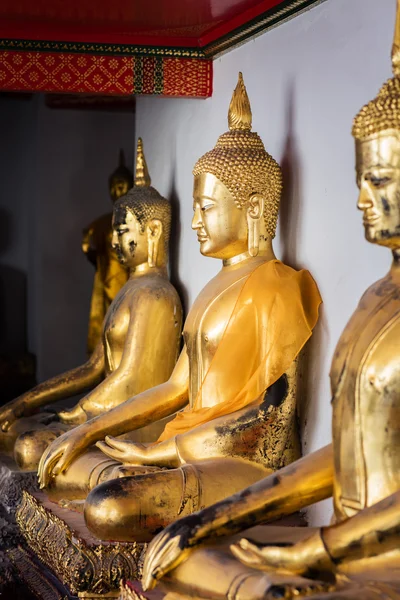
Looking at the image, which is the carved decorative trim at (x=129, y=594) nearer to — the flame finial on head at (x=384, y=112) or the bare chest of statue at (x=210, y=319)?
the bare chest of statue at (x=210, y=319)

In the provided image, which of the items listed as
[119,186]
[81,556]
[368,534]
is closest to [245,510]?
[368,534]

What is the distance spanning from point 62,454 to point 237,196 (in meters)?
1.15

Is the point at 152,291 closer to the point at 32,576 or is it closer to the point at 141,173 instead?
the point at 141,173

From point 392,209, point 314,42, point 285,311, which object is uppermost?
point 314,42

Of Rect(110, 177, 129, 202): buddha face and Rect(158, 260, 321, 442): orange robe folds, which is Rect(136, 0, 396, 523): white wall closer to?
Rect(158, 260, 321, 442): orange robe folds

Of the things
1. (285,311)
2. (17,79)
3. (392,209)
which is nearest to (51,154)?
(17,79)

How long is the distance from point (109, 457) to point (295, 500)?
1.36 meters

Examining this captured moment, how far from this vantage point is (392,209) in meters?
2.71

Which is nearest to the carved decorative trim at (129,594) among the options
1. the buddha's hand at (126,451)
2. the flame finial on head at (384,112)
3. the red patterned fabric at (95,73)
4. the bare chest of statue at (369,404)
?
the bare chest of statue at (369,404)

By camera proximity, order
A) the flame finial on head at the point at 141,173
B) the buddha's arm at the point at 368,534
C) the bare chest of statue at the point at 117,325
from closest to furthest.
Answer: the buddha's arm at the point at 368,534 < the bare chest of statue at the point at 117,325 < the flame finial on head at the point at 141,173

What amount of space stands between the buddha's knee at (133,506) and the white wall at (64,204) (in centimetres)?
440

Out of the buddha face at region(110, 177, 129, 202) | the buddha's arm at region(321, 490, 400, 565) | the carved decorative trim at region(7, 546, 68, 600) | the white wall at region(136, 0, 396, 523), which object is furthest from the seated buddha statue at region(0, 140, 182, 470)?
the buddha's arm at region(321, 490, 400, 565)

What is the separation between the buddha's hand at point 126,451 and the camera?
12.3 feet

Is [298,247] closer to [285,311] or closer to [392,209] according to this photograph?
[285,311]
